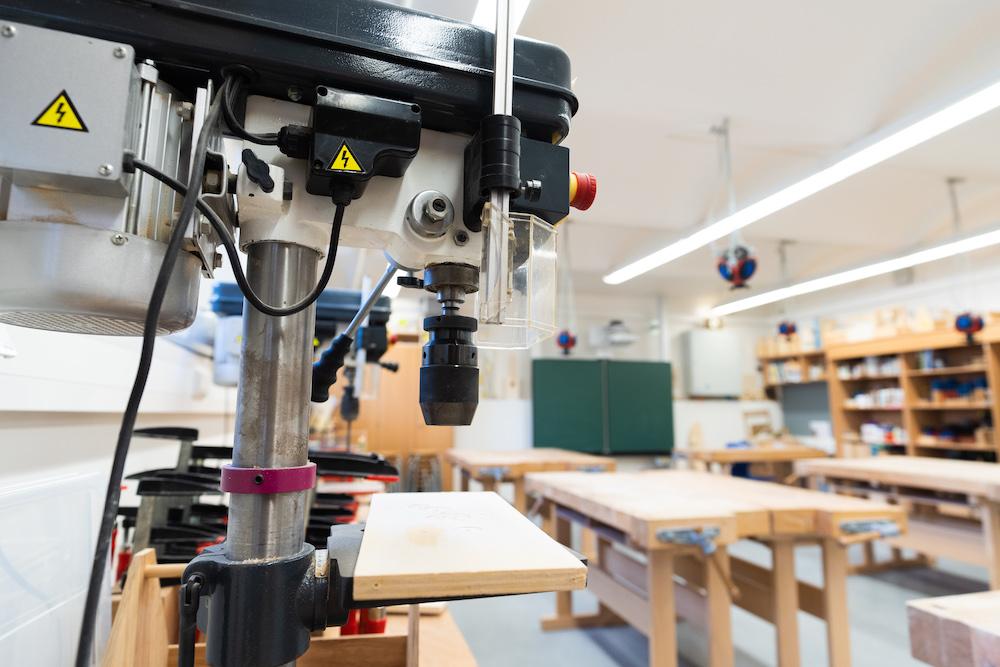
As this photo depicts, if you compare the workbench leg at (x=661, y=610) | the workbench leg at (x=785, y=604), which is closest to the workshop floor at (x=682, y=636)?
the workbench leg at (x=785, y=604)

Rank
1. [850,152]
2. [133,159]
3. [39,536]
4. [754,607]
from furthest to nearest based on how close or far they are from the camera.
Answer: [850,152] < [754,607] < [39,536] < [133,159]

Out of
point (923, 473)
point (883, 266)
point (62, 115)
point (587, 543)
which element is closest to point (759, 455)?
point (883, 266)

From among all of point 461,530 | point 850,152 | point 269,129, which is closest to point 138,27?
point 269,129

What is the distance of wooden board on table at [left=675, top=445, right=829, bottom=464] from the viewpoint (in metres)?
5.62

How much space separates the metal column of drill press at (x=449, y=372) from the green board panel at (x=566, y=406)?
578 centimetres

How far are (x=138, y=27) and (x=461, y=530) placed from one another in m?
0.59

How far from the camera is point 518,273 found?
582 millimetres

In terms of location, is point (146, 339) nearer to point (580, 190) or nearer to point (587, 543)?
point (580, 190)

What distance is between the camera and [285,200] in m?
0.53

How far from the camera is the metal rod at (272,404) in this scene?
498mm

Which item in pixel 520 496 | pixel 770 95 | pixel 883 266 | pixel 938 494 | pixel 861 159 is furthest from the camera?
pixel 883 266

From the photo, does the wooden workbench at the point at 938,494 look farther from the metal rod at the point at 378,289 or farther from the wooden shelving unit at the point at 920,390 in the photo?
the metal rod at the point at 378,289

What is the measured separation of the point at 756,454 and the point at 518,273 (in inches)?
239

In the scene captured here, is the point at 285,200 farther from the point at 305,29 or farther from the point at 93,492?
the point at 93,492
